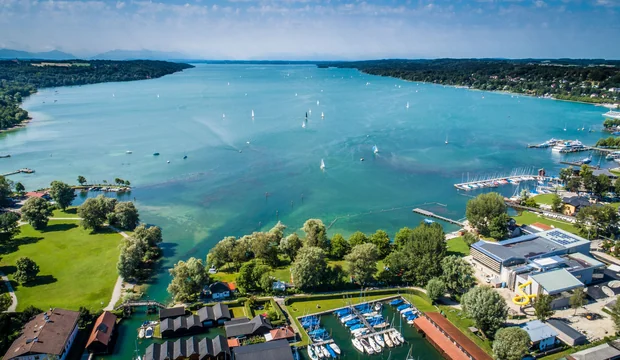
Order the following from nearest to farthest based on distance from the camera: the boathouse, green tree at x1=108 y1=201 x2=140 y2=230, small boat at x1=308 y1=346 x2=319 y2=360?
the boathouse < small boat at x1=308 y1=346 x2=319 y2=360 < green tree at x1=108 y1=201 x2=140 y2=230

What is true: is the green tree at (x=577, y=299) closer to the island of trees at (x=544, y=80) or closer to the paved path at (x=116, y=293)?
the paved path at (x=116, y=293)

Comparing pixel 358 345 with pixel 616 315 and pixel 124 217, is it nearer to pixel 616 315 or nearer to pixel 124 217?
pixel 616 315

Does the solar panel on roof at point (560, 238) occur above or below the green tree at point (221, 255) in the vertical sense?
above

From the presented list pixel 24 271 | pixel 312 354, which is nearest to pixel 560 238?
pixel 312 354

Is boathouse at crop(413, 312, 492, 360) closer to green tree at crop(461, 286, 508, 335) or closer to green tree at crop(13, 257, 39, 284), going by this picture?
green tree at crop(461, 286, 508, 335)

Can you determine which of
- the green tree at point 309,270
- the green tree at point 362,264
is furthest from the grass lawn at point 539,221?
the green tree at point 309,270

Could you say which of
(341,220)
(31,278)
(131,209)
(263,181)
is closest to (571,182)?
(341,220)

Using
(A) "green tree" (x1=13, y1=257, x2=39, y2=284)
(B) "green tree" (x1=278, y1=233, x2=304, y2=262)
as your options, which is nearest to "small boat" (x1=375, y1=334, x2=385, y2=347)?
(B) "green tree" (x1=278, y1=233, x2=304, y2=262)

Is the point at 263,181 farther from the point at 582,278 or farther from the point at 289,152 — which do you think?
the point at 582,278
